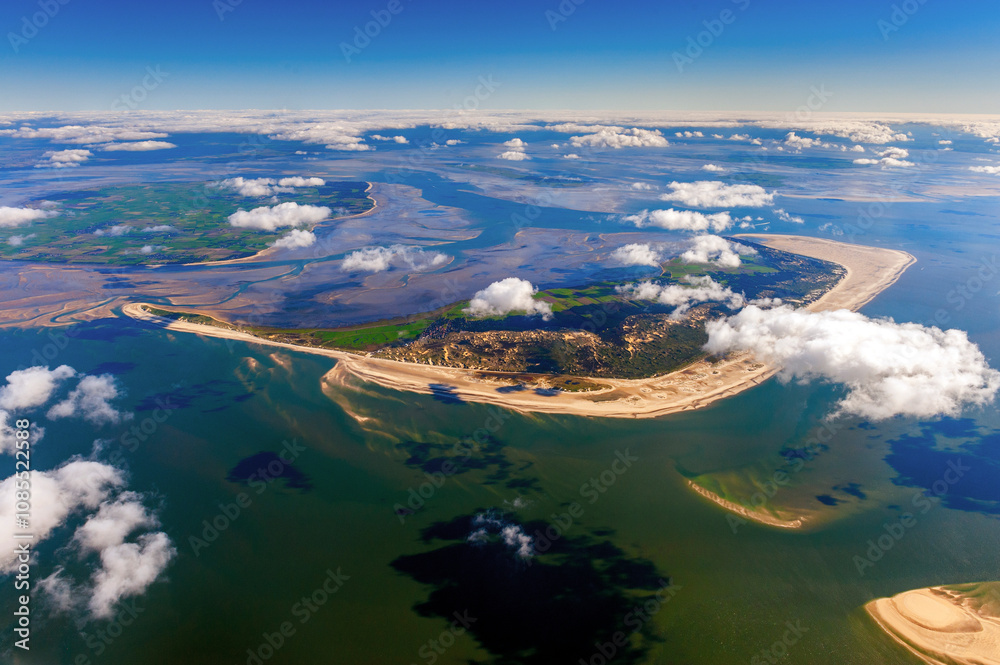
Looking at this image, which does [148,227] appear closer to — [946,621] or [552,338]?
[552,338]

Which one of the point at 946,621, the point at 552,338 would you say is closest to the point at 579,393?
the point at 552,338

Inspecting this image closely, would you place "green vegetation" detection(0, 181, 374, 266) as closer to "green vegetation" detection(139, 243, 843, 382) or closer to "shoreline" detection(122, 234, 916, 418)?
"green vegetation" detection(139, 243, 843, 382)

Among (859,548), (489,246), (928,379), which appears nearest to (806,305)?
(928,379)

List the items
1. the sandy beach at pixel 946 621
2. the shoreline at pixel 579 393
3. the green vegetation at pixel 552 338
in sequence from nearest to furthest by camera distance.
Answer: the sandy beach at pixel 946 621 < the shoreline at pixel 579 393 < the green vegetation at pixel 552 338

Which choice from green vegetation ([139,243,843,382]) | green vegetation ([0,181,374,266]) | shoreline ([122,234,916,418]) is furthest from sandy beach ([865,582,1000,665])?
green vegetation ([0,181,374,266])

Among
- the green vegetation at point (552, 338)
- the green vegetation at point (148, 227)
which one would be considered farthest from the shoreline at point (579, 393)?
the green vegetation at point (148, 227)

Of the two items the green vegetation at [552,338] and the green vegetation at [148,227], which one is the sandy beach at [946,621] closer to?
the green vegetation at [552,338]
